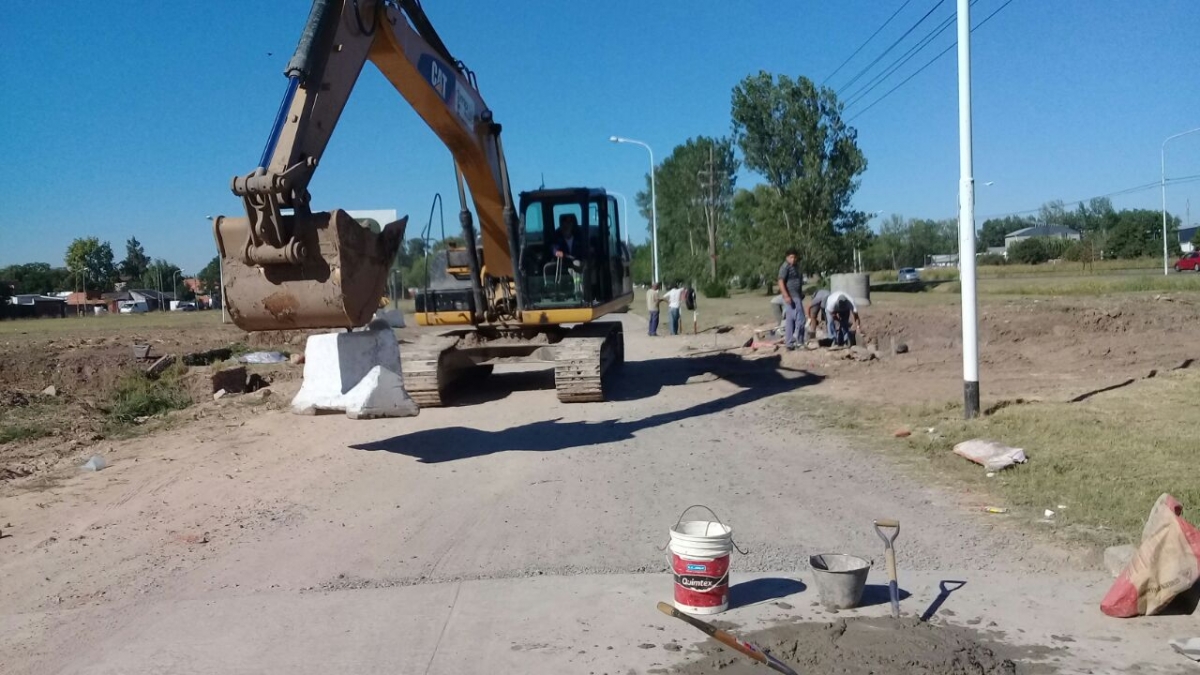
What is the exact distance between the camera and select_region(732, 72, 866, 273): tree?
164 ft

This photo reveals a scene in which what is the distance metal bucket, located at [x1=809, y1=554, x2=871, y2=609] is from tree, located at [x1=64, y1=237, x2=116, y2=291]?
133578 millimetres

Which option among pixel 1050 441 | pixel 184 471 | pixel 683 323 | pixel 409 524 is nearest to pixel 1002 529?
pixel 1050 441

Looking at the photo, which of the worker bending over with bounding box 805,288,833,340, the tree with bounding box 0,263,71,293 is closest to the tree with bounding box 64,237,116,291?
the tree with bounding box 0,263,71,293

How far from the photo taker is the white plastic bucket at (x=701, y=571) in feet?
16.3

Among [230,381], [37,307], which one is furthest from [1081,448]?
[37,307]

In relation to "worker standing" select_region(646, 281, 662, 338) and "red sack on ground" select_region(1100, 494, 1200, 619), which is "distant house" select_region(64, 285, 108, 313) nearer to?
"worker standing" select_region(646, 281, 662, 338)

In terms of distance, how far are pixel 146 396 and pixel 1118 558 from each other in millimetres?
15058

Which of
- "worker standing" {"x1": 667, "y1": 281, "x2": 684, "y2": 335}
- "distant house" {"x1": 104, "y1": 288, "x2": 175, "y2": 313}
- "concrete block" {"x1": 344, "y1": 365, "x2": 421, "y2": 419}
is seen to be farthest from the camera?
"distant house" {"x1": 104, "y1": 288, "x2": 175, "y2": 313}

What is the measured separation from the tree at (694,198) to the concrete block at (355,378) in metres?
60.3

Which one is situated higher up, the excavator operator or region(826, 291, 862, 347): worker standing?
the excavator operator

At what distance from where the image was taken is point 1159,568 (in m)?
4.68

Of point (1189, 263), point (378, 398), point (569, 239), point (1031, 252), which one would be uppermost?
point (1031, 252)

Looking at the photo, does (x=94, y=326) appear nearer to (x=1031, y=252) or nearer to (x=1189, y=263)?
(x=1189, y=263)

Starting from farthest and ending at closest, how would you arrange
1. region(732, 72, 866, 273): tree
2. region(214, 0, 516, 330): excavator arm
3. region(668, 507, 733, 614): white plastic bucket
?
region(732, 72, 866, 273): tree → region(214, 0, 516, 330): excavator arm → region(668, 507, 733, 614): white plastic bucket
